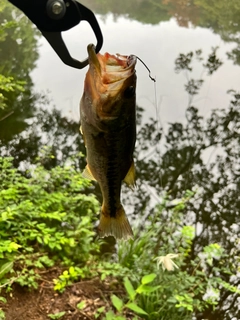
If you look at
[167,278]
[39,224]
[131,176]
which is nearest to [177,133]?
[167,278]

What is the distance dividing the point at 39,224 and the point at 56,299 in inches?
23.3

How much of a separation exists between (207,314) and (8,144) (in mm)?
2990

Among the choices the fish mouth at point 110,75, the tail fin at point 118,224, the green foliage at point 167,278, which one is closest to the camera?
the fish mouth at point 110,75

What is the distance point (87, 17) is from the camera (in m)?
A: 1.26

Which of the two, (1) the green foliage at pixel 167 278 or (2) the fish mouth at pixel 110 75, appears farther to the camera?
(1) the green foliage at pixel 167 278

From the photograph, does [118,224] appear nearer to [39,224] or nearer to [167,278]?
[39,224]

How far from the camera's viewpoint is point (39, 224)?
9.62 feet

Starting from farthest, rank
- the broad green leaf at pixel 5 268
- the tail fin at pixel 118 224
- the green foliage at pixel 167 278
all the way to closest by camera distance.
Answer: the green foliage at pixel 167 278
the broad green leaf at pixel 5 268
the tail fin at pixel 118 224

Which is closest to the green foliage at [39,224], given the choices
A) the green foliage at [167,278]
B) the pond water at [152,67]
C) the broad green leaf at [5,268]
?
the broad green leaf at [5,268]

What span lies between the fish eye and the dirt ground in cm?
216

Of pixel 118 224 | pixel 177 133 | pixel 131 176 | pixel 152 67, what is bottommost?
pixel 118 224

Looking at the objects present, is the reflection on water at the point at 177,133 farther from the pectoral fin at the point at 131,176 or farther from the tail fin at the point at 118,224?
the pectoral fin at the point at 131,176

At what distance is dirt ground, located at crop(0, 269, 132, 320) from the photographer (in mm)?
2846

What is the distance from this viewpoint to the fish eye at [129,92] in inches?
44.6
